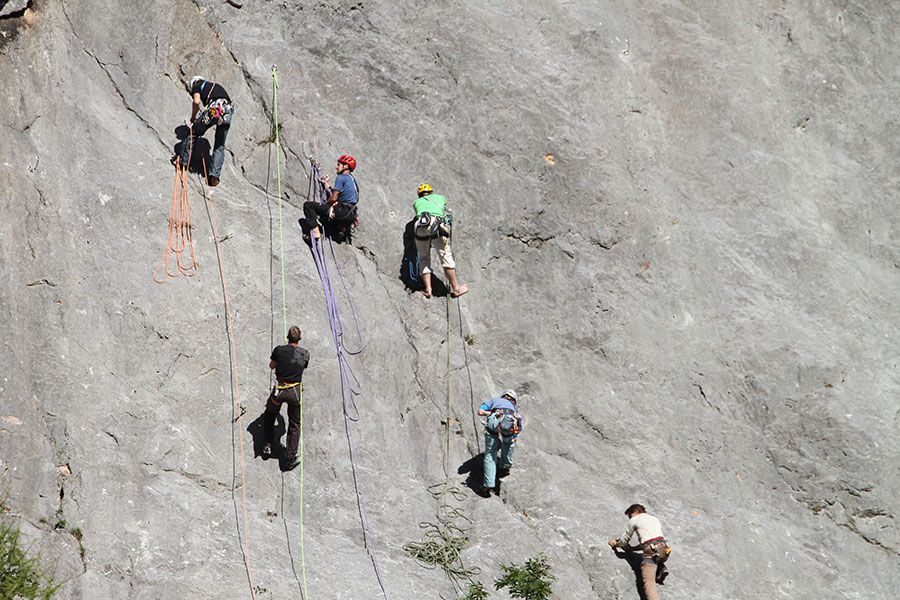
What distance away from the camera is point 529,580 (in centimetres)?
1286

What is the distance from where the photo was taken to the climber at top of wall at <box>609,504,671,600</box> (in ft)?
42.7

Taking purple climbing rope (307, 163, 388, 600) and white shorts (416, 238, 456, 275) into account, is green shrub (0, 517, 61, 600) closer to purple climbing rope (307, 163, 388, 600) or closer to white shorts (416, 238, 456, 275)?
purple climbing rope (307, 163, 388, 600)

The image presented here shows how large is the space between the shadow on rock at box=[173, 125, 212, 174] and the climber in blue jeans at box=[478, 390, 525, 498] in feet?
15.6

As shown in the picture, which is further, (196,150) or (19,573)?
(196,150)

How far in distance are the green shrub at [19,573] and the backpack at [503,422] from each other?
5.11 meters

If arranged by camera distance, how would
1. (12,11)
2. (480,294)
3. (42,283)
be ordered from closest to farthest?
1. (42,283)
2. (12,11)
3. (480,294)

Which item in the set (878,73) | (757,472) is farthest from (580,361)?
(878,73)

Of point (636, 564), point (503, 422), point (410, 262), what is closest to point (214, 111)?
point (410, 262)

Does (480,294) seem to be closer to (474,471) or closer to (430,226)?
(430,226)

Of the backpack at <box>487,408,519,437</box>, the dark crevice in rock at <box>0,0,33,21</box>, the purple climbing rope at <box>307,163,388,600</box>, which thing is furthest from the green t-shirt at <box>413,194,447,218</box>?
the dark crevice in rock at <box>0,0,33,21</box>

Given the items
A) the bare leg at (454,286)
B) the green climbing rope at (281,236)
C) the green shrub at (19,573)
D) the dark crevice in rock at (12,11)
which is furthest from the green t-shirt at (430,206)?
the green shrub at (19,573)

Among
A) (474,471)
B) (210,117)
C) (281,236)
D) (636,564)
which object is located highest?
(210,117)

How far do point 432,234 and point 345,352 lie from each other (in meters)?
1.93

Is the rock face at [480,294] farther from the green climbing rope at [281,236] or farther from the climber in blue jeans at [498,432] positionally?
the climber in blue jeans at [498,432]
